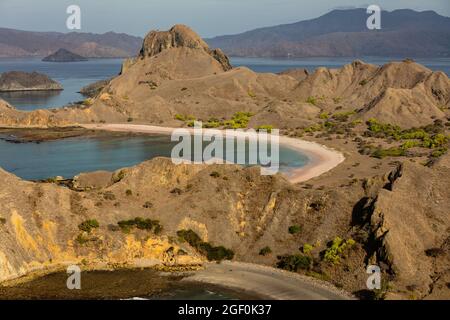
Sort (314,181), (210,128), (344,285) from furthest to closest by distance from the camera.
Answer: (210,128) < (314,181) < (344,285)

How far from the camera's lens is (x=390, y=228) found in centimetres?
4725

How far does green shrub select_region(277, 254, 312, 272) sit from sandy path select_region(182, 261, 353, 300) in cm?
74

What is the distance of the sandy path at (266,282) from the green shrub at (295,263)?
2.43ft

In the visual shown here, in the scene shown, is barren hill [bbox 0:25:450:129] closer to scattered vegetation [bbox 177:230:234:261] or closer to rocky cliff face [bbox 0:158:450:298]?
rocky cliff face [bbox 0:158:450:298]

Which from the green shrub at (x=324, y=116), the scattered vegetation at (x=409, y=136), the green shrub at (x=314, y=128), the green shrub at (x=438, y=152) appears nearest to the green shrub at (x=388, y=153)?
the scattered vegetation at (x=409, y=136)

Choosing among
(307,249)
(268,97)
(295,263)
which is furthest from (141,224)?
(268,97)

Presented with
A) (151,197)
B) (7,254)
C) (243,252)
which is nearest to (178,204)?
(151,197)

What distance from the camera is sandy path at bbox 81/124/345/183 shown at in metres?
83.4

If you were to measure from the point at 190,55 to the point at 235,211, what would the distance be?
145 meters

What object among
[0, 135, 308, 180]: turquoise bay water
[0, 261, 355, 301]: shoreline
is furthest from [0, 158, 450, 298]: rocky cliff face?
[0, 135, 308, 180]: turquoise bay water

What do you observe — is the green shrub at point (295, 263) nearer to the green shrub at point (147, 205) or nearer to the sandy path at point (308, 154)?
the green shrub at point (147, 205)

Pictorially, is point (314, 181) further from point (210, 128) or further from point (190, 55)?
point (190, 55)

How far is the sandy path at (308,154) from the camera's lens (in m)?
83.4

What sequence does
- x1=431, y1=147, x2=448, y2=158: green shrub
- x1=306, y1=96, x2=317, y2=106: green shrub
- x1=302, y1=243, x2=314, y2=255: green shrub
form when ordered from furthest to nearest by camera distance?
1. x1=306, y1=96, x2=317, y2=106: green shrub
2. x1=431, y1=147, x2=448, y2=158: green shrub
3. x1=302, y1=243, x2=314, y2=255: green shrub
